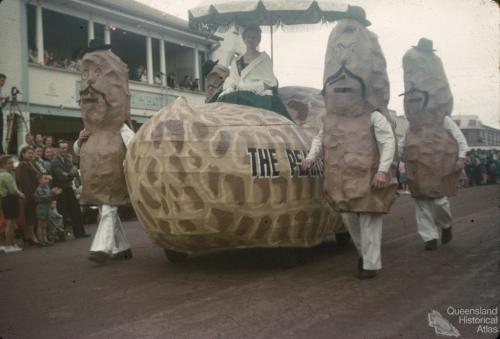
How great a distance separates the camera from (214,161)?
16.9 ft

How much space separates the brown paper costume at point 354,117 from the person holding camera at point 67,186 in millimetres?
6199

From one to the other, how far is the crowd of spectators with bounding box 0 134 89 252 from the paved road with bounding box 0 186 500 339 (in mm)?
1633

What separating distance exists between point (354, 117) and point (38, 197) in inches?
239

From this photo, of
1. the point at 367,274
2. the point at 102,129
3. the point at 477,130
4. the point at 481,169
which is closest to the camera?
the point at 367,274

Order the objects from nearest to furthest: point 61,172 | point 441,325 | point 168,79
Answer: point 441,325 < point 61,172 < point 168,79

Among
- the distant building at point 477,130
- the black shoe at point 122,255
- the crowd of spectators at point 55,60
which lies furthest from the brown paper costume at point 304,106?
the crowd of spectators at point 55,60

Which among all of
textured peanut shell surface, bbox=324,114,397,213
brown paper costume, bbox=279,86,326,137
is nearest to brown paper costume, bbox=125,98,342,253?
textured peanut shell surface, bbox=324,114,397,213

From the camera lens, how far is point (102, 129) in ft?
21.9

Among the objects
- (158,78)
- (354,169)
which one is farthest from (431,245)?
(158,78)

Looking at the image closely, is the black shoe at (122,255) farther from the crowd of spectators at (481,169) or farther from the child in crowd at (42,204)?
the crowd of spectators at (481,169)

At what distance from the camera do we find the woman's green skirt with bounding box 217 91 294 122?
20.8 feet

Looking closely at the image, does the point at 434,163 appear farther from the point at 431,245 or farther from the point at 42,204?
the point at 42,204

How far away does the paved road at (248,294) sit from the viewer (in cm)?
384

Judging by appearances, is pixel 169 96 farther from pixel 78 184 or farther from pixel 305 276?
pixel 305 276
